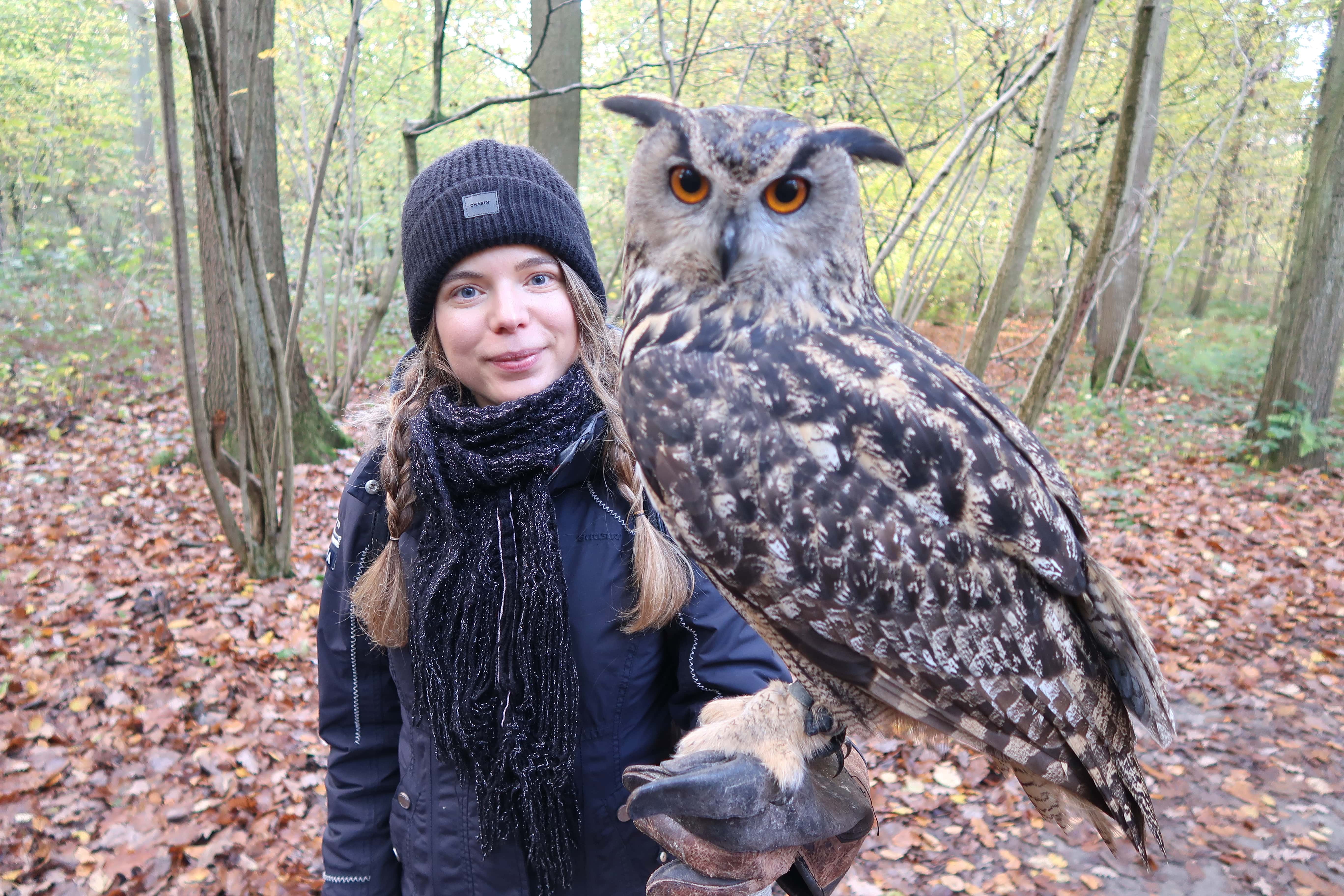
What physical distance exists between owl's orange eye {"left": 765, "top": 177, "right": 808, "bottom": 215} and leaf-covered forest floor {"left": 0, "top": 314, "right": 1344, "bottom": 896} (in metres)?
3.00

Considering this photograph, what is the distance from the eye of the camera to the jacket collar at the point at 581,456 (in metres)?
1.79

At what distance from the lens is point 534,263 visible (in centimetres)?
181

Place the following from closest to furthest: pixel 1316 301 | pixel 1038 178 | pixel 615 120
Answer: pixel 1038 178
pixel 1316 301
pixel 615 120

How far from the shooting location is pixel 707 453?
1450 mm

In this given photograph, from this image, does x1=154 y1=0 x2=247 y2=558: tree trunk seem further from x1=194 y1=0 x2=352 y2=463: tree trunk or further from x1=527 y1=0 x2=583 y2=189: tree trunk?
x1=527 y1=0 x2=583 y2=189: tree trunk

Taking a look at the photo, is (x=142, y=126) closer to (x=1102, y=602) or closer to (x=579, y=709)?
(x=579, y=709)

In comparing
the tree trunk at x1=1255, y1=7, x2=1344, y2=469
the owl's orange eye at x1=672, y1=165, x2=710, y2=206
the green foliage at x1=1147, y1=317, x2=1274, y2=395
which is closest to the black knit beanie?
the owl's orange eye at x1=672, y1=165, x2=710, y2=206

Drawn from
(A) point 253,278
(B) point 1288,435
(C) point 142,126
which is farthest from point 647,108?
(C) point 142,126

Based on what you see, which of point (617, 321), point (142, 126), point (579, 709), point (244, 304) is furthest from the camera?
point (142, 126)

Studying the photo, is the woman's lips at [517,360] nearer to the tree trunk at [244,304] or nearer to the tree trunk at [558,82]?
the tree trunk at [244,304]

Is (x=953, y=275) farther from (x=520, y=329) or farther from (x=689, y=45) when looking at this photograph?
(x=520, y=329)

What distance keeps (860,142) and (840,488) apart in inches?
26.8

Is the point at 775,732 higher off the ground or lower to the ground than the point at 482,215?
lower

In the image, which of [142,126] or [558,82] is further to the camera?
[142,126]
